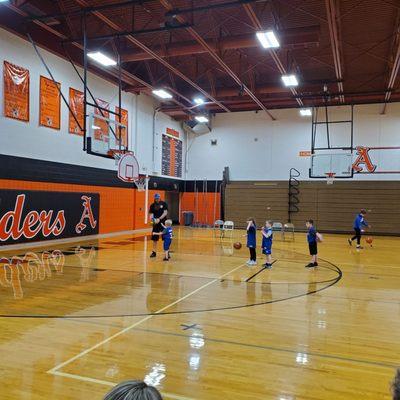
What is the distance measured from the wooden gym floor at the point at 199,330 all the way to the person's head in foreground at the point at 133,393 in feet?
7.57

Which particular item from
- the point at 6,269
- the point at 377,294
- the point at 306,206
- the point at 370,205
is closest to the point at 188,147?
the point at 306,206

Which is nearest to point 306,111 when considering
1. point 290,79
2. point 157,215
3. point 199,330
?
point 290,79

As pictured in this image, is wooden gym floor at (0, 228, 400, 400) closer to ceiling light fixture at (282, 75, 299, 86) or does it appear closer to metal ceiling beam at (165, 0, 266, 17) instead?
metal ceiling beam at (165, 0, 266, 17)

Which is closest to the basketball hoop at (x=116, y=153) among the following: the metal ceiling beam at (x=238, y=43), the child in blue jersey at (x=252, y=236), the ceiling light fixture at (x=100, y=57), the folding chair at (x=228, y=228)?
the ceiling light fixture at (x=100, y=57)

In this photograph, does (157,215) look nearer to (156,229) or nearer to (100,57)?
(156,229)

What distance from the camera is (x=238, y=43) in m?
12.1

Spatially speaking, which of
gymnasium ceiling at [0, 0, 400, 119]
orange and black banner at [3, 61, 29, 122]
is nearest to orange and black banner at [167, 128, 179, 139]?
gymnasium ceiling at [0, 0, 400, 119]

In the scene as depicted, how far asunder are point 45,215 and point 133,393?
42.4 ft

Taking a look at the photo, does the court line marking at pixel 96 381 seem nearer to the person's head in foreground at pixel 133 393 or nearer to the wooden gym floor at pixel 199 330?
the wooden gym floor at pixel 199 330

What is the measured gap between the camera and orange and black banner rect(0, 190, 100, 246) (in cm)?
1173

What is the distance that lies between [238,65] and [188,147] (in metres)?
8.34

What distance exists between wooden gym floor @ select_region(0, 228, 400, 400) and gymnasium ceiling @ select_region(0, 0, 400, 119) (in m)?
6.26

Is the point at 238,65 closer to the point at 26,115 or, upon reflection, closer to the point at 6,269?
the point at 26,115

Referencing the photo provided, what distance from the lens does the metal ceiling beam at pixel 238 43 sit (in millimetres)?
11797
